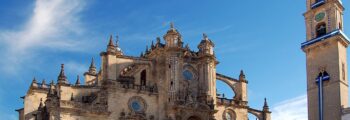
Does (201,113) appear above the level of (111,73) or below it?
below

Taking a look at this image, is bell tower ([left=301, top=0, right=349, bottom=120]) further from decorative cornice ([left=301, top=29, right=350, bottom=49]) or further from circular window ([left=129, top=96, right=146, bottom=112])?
circular window ([left=129, top=96, right=146, bottom=112])

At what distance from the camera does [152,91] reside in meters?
65.7

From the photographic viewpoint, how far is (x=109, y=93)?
62.1m

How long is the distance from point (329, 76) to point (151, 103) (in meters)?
19.3

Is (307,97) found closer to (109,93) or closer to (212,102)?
(212,102)

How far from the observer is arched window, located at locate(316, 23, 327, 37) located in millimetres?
62500

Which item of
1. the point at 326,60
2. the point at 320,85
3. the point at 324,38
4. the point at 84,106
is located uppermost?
the point at 324,38

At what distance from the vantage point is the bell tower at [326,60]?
58.7m

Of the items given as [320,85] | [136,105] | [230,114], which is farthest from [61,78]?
[320,85]

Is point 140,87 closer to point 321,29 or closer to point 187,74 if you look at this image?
point 187,74

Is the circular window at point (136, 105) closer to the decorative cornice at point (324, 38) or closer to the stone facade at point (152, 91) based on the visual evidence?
the stone facade at point (152, 91)

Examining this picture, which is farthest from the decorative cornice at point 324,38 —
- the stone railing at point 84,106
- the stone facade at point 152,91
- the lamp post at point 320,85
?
the stone railing at point 84,106

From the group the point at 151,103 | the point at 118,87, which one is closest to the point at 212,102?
the point at 151,103

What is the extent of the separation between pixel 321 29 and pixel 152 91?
19.6 metres
